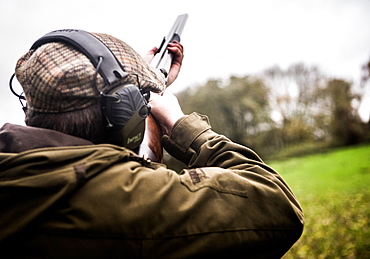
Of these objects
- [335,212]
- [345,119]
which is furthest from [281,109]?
[335,212]

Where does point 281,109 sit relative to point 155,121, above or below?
below

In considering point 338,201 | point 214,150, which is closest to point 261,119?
point 338,201

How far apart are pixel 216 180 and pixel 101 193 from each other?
1.43 ft

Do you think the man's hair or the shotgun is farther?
the shotgun

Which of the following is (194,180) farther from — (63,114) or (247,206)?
(63,114)

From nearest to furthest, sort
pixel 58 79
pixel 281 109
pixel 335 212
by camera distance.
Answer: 1. pixel 58 79
2. pixel 335 212
3. pixel 281 109

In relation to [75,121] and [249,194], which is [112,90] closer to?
[75,121]

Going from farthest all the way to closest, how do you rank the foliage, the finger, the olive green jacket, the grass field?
the foliage
the grass field
the finger
the olive green jacket

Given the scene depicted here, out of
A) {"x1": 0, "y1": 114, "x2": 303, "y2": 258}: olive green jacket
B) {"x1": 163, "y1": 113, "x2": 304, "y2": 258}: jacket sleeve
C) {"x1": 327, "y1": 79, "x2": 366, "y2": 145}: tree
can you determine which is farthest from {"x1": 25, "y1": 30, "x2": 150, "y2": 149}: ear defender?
{"x1": 327, "y1": 79, "x2": 366, "y2": 145}: tree

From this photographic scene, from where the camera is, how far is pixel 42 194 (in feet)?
3.40

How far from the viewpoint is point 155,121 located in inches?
67.3

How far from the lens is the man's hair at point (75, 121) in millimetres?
1236

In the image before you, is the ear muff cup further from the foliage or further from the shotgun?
the foliage

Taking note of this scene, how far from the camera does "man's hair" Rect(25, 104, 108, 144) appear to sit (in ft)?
4.06
